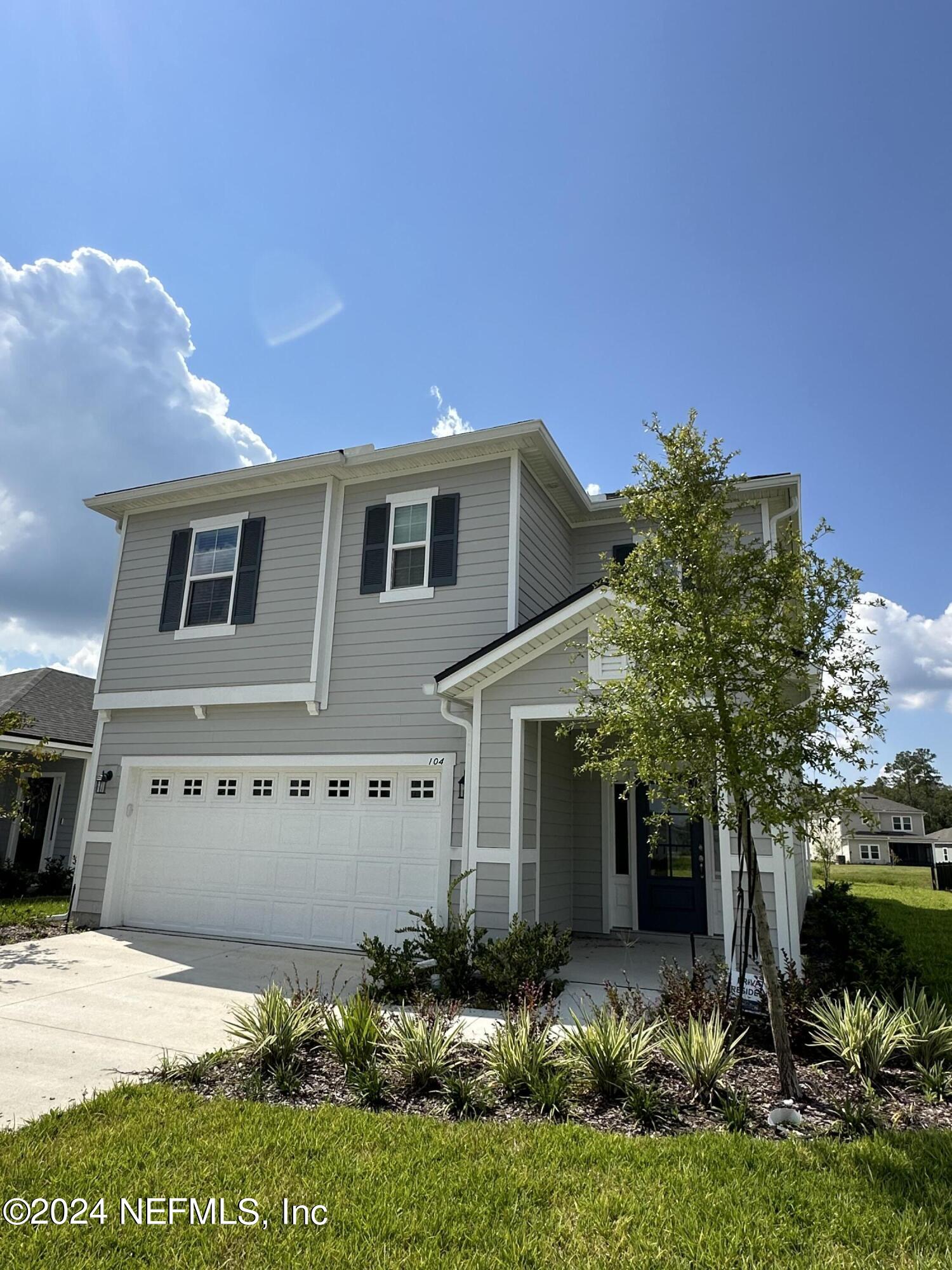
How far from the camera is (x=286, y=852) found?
10.1m

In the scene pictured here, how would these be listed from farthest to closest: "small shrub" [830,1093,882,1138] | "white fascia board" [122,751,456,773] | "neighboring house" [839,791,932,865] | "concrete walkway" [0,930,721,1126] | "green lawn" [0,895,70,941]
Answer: "neighboring house" [839,791,932,865]
"green lawn" [0,895,70,941]
"white fascia board" [122,751,456,773]
"concrete walkway" [0,930,721,1126]
"small shrub" [830,1093,882,1138]

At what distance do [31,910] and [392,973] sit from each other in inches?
336

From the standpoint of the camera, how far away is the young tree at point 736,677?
4668mm

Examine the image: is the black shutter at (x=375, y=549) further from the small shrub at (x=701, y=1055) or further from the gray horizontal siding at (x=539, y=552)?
the small shrub at (x=701, y=1055)

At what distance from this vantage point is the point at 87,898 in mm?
11047

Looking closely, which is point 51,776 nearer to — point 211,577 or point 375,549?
point 211,577

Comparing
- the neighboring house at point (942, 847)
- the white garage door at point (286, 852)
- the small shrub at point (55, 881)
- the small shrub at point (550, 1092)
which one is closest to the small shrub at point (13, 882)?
the small shrub at point (55, 881)

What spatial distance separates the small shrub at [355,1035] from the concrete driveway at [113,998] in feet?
3.71

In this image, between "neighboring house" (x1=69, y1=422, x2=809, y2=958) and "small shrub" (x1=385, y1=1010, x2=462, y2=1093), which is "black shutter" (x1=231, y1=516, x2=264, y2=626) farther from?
"small shrub" (x1=385, y1=1010, x2=462, y2=1093)

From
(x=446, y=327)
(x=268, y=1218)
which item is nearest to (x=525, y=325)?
(x=446, y=327)

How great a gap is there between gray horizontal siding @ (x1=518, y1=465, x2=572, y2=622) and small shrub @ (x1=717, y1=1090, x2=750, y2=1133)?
19.3 feet

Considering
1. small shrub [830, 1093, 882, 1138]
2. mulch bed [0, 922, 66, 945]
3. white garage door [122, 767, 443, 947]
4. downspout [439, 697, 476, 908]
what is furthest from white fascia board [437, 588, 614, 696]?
mulch bed [0, 922, 66, 945]

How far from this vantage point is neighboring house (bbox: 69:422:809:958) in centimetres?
861

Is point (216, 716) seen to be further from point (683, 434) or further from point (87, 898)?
point (683, 434)
